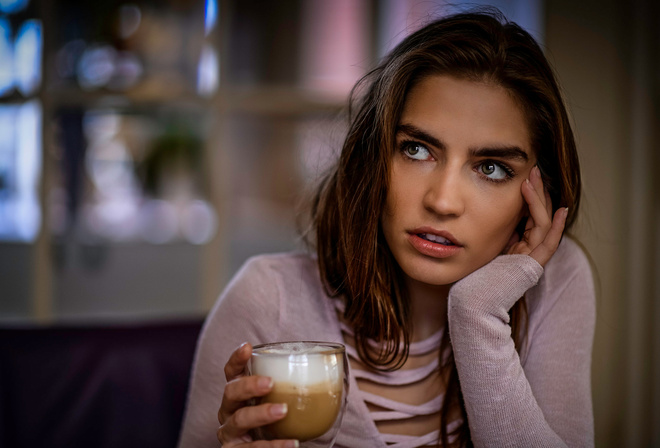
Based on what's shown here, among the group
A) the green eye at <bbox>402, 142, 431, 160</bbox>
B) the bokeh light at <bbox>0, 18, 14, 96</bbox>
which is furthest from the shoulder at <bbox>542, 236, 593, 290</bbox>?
the bokeh light at <bbox>0, 18, 14, 96</bbox>

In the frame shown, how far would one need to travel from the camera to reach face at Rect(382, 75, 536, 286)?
1248 mm

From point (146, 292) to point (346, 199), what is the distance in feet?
6.95

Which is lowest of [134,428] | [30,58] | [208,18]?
[134,428]

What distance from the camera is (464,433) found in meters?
1.36

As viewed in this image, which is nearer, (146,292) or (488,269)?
(488,269)

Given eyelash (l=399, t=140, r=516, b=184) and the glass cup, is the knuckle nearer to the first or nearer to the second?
the glass cup

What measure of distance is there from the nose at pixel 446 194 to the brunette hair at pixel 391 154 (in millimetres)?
110

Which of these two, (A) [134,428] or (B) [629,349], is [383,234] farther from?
(B) [629,349]

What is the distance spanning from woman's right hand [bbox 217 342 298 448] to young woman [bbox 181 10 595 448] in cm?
35

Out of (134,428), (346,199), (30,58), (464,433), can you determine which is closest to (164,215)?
(30,58)

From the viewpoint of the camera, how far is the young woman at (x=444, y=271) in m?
1.25

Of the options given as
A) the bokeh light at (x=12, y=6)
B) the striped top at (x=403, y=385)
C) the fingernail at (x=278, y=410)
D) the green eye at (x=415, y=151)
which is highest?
the bokeh light at (x=12, y=6)

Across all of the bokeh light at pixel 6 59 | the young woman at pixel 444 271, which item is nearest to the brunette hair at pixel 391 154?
the young woman at pixel 444 271

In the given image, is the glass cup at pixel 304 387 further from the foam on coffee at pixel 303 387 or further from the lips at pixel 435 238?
the lips at pixel 435 238
